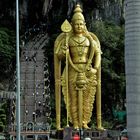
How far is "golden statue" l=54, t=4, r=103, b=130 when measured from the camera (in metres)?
15.8

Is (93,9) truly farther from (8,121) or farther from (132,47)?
(132,47)

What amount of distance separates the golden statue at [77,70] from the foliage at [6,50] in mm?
12042

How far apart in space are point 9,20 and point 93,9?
596 cm

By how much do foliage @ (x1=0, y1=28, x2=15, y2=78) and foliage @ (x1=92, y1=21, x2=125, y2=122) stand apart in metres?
5.14

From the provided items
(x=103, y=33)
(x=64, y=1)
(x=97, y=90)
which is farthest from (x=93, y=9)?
(x=97, y=90)

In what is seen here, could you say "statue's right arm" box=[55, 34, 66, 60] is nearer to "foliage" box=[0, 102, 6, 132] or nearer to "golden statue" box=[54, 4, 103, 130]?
"golden statue" box=[54, 4, 103, 130]

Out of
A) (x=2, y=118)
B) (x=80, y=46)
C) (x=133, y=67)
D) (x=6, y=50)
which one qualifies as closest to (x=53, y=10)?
(x=6, y=50)

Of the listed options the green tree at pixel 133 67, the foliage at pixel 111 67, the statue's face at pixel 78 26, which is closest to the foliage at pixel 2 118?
the foliage at pixel 111 67

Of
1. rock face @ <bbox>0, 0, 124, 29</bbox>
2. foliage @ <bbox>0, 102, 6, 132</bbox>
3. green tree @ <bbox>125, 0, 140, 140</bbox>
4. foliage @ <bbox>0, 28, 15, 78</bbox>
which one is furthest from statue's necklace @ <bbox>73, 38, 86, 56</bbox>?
rock face @ <bbox>0, 0, 124, 29</bbox>

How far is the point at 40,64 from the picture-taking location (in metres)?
28.7

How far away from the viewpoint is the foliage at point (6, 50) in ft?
91.0

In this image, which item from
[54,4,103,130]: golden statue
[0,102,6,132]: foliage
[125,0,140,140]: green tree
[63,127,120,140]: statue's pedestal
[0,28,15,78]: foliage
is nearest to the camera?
[125,0,140,140]: green tree

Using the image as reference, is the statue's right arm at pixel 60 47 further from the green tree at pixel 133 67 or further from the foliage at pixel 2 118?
the green tree at pixel 133 67

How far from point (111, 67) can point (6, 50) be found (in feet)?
20.4
